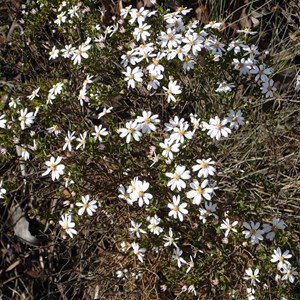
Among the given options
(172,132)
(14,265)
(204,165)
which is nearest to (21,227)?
(14,265)

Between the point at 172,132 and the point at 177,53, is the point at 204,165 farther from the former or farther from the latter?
the point at 177,53

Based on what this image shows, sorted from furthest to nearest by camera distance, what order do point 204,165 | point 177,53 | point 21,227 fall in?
point 21,227, point 177,53, point 204,165

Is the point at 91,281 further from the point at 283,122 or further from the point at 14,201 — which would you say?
the point at 283,122

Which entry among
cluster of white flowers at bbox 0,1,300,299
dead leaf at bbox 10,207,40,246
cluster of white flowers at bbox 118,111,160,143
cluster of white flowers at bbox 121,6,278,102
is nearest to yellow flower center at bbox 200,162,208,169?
cluster of white flowers at bbox 0,1,300,299

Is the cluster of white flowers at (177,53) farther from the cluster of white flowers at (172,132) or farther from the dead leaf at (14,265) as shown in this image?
the dead leaf at (14,265)

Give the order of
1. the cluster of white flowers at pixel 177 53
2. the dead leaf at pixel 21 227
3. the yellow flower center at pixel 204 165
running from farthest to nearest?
the dead leaf at pixel 21 227
the cluster of white flowers at pixel 177 53
the yellow flower center at pixel 204 165

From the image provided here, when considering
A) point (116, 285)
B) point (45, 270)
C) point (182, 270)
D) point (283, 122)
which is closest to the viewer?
point (182, 270)

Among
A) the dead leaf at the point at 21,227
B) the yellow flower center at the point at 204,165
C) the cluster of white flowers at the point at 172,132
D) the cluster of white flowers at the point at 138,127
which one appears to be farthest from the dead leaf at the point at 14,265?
the yellow flower center at the point at 204,165

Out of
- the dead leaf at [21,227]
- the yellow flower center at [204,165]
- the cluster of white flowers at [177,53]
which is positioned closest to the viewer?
the yellow flower center at [204,165]

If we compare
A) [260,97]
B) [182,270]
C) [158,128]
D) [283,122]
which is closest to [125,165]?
[158,128]

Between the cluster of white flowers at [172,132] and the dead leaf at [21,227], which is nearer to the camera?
the cluster of white flowers at [172,132]

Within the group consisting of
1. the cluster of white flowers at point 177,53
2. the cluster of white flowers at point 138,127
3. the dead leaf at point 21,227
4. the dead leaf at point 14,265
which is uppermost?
the cluster of white flowers at point 177,53
